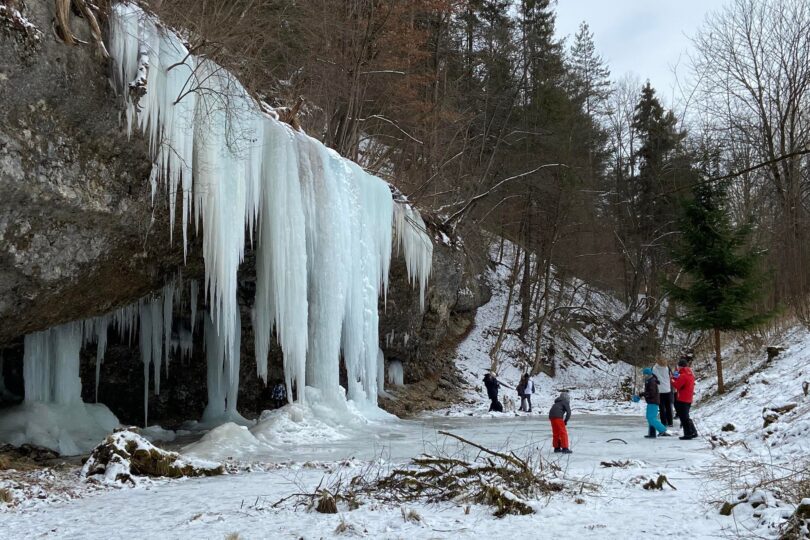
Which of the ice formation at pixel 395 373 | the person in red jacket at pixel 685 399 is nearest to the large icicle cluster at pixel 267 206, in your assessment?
the ice formation at pixel 395 373

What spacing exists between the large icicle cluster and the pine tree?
683 cm

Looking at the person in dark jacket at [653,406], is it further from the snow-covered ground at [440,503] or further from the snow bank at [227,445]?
the snow bank at [227,445]

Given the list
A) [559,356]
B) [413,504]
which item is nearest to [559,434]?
[413,504]

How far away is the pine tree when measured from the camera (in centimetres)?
1465

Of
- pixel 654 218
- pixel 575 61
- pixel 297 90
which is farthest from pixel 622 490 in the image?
pixel 575 61

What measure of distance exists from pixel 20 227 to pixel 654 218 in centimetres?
2921

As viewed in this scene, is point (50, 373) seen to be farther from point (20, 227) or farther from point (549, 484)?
point (549, 484)

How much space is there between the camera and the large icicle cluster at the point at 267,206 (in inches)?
330

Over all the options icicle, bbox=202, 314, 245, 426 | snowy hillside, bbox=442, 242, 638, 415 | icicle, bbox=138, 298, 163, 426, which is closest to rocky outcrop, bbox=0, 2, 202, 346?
icicle, bbox=138, 298, 163, 426

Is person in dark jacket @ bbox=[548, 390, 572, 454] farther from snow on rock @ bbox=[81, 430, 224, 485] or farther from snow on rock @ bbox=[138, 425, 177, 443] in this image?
snow on rock @ bbox=[138, 425, 177, 443]

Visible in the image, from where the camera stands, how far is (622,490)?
5.66 m

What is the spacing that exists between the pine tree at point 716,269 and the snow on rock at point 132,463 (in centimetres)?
1162

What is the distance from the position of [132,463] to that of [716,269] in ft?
41.7

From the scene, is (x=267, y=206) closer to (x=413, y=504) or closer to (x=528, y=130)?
(x=413, y=504)
